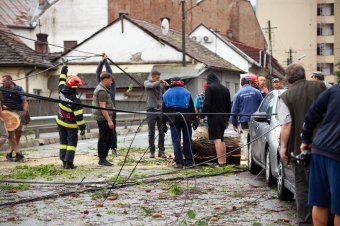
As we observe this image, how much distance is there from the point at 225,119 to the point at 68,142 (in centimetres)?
311

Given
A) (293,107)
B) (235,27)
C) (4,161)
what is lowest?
(4,161)

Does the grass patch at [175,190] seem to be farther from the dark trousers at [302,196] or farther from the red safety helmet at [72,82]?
the red safety helmet at [72,82]

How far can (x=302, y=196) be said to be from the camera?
25.2 ft

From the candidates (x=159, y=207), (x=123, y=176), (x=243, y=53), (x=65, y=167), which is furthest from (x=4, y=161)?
(x=243, y=53)

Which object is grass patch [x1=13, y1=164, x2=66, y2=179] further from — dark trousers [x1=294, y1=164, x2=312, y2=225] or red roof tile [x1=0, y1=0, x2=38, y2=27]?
red roof tile [x1=0, y1=0, x2=38, y2=27]

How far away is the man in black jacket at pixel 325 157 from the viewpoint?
6285 mm

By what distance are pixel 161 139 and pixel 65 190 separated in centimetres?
573

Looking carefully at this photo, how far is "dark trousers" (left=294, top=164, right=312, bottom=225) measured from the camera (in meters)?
7.62

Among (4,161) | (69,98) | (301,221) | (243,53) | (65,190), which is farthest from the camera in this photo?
→ (243,53)

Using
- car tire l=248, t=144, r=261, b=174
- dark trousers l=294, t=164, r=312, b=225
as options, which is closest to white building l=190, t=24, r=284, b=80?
car tire l=248, t=144, r=261, b=174

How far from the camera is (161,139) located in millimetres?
16562

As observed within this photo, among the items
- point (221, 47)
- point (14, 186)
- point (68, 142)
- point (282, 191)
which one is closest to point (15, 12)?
point (221, 47)

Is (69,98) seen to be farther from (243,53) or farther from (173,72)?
(243,53)

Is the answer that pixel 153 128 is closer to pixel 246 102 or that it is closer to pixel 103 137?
pixel 103 137
